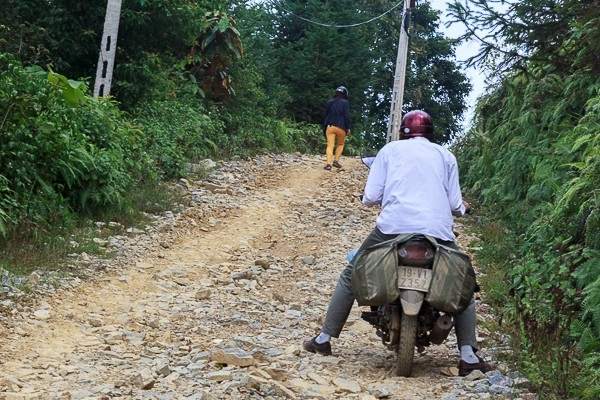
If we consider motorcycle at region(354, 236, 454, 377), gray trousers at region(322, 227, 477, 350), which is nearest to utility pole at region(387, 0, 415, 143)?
gray trousers at region(322, 227, 477, 350)

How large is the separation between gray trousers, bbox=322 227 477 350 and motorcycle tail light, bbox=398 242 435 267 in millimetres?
334

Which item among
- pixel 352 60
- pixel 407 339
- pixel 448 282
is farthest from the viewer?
pixel 352 60

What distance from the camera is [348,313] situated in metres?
6.99

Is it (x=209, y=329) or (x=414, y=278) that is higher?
(x=414, y=278)

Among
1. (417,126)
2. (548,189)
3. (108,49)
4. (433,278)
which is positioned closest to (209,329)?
(433,278)

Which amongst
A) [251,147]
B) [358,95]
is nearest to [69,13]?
[251,147]

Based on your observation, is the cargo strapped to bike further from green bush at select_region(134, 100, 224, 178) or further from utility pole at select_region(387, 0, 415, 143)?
utility pole at select_region(387, 0, 415, 143)

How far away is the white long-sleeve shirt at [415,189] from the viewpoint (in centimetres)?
647

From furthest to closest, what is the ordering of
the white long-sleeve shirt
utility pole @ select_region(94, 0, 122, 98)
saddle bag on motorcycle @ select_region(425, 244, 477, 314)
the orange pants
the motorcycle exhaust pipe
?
1. the orange pants
2. utility pole @ select_region(94, 0, 122, 98)
3. the white long-sleeve shirt
4. the motorcycle exhaust pipe
5. saddle bag on motorcycle @ select_region(425, 244, 477, 314)

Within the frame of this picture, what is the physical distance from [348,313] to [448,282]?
1.10 meters

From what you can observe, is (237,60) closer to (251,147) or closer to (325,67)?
(251,147)

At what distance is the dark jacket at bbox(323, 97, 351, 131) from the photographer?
67.5 feet

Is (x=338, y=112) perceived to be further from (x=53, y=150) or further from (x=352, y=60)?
(x=352, y=60)

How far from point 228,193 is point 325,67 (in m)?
18.8
